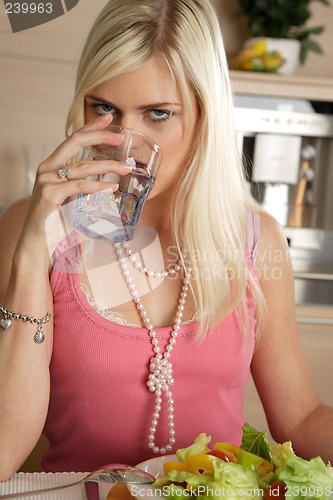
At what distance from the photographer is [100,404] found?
104cm

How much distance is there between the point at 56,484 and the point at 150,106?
51cm

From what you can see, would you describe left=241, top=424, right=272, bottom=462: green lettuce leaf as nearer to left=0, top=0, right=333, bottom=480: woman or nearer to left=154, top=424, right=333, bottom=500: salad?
left=154, top=424, right=333, bottom=500: salad

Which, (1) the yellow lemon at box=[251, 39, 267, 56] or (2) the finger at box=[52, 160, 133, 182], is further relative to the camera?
(1) the yellow lemon at box=[251, 39, 267, 56]

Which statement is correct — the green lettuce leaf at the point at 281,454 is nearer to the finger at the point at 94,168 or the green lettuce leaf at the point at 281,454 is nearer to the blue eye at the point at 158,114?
the finger at the point at 94,168

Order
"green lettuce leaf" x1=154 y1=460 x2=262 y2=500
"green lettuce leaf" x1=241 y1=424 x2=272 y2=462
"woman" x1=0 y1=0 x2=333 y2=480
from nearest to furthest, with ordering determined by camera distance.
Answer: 1. "green lettuce leaf" x1=154 y1=460 x2=262 y2=500
2. "green lettuce leaf" x1=241 y1=424 x2=272 y2=462
3. "woman" x1=0 y1=0 x2=333 y2=480

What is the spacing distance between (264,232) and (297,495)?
2.17ft

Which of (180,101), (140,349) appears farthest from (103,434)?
(180,101)

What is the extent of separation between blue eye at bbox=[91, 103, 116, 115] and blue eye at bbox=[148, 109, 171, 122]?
54mm

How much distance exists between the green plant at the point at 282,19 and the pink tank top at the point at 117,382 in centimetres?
159

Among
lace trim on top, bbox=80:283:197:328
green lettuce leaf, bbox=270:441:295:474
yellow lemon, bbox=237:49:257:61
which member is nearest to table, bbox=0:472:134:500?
green lettuce leaf, bbox=270:441:295:474

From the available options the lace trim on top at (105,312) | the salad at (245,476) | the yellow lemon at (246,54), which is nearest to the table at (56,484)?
the salad at (245,476)

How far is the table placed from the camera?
0.68m

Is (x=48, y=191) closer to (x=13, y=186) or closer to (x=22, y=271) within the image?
(x=22, y=271)

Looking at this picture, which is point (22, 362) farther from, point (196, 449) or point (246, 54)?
point (246, 54)
